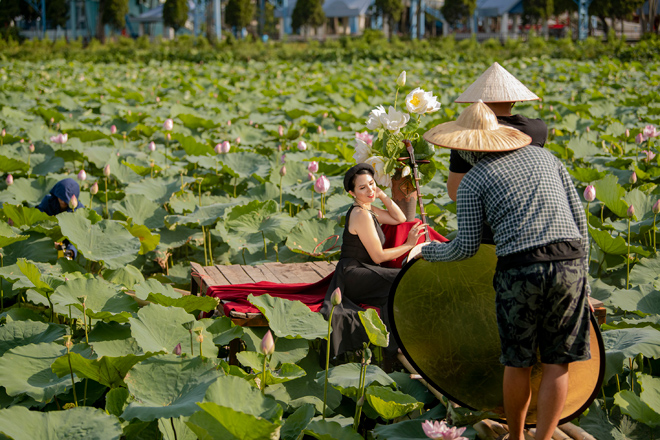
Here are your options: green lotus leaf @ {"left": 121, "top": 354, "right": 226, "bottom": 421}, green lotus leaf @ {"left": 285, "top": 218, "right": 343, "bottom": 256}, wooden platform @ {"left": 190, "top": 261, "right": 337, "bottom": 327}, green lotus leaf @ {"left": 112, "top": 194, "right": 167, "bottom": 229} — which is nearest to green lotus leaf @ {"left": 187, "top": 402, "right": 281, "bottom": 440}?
green lotus leaf @ {"left": 121, "top": 354, "right": 226, "bottom": 421}

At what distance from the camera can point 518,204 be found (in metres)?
1.98

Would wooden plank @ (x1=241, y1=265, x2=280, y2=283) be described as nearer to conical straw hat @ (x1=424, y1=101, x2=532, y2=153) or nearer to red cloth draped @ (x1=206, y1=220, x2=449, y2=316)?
red cloth draped @ (x1=206, y1=220, x2=449, y2=316)

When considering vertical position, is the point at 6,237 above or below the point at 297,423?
above

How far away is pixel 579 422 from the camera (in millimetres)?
2490

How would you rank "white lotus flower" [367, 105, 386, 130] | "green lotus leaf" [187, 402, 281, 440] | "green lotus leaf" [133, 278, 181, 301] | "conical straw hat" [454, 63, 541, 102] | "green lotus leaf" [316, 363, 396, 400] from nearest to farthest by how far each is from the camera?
"green lotus leaf" [187, 402, 281, 440], "green lotus leaf" [316, 363, 396, 400], "conical straw hat" [454, 63, 541, 102], "green lotus leaf" [133, 278, 181, 301], "white lotus flower" [367, 105, 386, 130]

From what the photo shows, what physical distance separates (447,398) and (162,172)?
395 cm

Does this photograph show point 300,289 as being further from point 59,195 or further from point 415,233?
point 59,195

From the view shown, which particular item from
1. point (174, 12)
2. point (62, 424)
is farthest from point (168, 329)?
point (174, 12)

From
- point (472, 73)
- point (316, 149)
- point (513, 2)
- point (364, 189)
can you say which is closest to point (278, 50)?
point (472, 73)

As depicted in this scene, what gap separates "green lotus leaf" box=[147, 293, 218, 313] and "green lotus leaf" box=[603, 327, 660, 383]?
1464 millimetres

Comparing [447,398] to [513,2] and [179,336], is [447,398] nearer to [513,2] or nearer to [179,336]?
[179,336]

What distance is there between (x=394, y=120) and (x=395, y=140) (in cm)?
9

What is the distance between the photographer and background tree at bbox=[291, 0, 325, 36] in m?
37.3

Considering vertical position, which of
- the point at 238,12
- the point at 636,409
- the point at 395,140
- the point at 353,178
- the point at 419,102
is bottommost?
the point at 636,409
